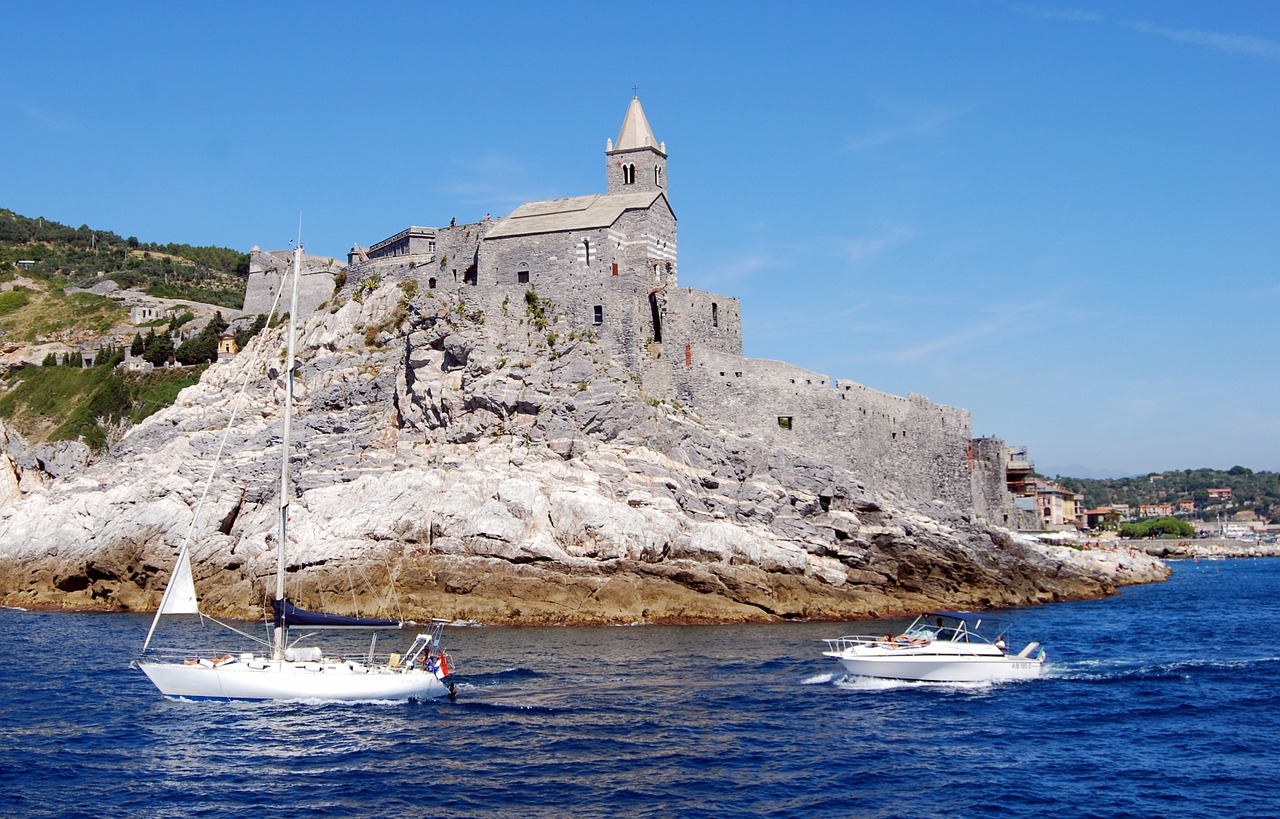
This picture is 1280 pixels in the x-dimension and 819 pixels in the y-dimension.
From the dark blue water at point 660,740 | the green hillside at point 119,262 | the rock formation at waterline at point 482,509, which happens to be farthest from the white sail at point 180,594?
the green hillside at point 119,262

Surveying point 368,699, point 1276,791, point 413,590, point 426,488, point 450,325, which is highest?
point 450,325

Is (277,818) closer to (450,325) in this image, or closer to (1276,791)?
(1276,791)

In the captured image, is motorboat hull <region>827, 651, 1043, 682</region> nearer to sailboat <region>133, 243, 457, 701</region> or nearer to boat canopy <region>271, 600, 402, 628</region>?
sailboat <region>133, 243, 457, 701</region>

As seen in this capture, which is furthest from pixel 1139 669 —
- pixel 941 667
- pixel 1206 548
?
pixel 1206 548

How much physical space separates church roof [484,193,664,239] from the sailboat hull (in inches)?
1035

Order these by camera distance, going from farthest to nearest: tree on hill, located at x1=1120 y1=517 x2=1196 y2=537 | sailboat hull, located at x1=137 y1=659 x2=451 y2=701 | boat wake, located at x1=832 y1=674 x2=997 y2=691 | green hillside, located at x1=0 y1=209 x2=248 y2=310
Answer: tree on hill, located at x1=1120 y1=517 x2=1196 y2=537 < green hillside, located at x1=0 y1=209 x2=248 y2=310 < boat wake, located at x1=832 y1=674 x2=997 y2=691 < sailboat hull, located at x1=137 y1=659 x2=451 y2=701

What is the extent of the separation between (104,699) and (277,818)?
39.5ft

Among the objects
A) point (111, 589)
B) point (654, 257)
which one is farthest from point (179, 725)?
point (654, 257)

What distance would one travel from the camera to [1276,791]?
22.6 metres

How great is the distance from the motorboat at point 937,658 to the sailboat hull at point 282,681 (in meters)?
11.6

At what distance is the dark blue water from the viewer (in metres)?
21.6

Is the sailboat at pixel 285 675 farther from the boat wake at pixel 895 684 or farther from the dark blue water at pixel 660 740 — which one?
the boat wake at pixel 895 684

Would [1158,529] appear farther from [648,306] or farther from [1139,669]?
[1139,669]

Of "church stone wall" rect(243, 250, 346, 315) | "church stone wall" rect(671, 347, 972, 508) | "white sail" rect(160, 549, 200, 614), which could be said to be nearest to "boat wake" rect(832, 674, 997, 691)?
"white sail" rect(160, 549, 200, 614)
